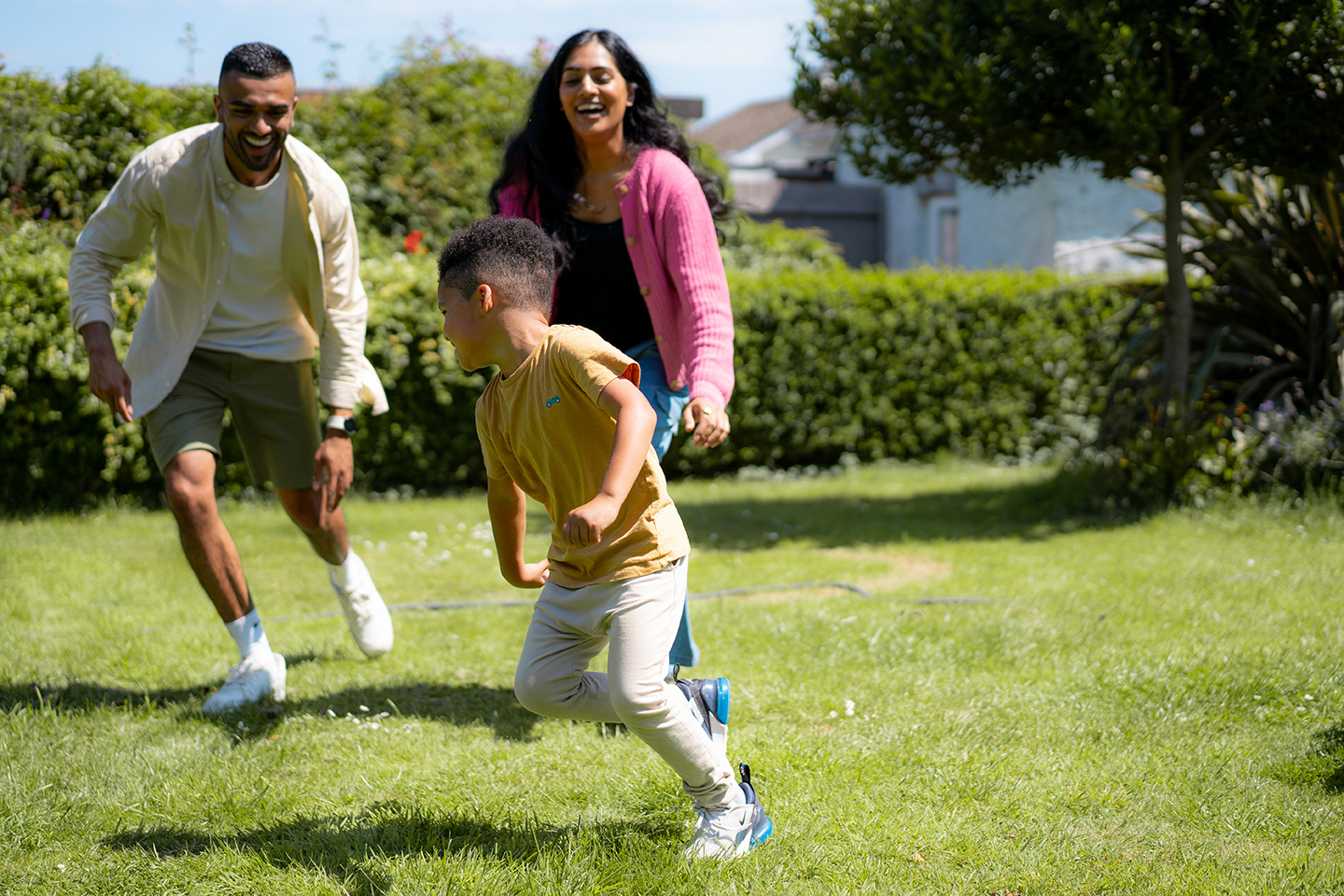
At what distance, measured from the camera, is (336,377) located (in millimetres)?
3822

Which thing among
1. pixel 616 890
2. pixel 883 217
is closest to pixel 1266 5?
pixel 616 890

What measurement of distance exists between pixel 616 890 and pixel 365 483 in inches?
251

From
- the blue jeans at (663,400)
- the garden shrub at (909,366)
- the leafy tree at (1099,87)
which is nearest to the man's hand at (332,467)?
the blue jeans at (663,400)

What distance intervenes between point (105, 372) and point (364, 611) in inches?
48.1

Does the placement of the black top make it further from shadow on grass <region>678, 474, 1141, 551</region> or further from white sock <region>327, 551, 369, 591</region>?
shadow on grass <region>678, 474, 1141, 551</region>

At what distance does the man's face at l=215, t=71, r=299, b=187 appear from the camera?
3373 millimetres

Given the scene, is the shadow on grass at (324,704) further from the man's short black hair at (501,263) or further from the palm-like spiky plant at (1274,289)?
the palm-like spiky plant at (1274,289)

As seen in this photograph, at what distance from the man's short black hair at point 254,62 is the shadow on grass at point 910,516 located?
383cm

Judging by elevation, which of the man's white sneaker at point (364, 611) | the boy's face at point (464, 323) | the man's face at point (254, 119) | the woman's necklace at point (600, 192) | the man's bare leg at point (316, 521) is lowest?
the man's white sneaker at point (364, 611)

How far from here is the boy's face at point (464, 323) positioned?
2477 millimetres

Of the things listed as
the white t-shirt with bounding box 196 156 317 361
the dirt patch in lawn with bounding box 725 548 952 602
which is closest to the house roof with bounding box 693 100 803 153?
the dirt patch in lawn with bounding box 725 548 952 602

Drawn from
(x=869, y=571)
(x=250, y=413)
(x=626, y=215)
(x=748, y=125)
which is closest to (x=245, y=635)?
(x=250, y=413)

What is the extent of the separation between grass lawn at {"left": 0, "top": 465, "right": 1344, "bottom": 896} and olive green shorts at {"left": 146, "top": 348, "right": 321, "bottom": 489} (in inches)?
31.4

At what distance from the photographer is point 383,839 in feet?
8.63
